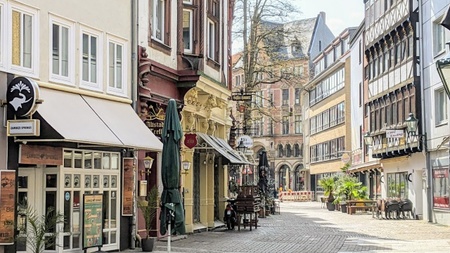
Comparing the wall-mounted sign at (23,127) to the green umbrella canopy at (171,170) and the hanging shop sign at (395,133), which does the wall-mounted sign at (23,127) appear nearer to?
the green umbrella canopy at (171,170)

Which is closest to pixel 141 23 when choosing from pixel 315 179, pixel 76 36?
pixel 76 36

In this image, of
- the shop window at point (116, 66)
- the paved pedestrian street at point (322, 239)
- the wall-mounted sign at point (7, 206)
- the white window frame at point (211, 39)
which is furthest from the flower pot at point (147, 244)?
the white window frame at point (211, 39)

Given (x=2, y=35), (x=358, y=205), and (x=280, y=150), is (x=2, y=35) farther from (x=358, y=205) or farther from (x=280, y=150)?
(x=280, y=150)

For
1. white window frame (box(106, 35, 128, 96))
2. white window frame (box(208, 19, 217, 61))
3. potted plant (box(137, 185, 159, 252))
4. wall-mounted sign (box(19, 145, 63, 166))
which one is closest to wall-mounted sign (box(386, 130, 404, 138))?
white window frame (box(208, 19, 217, 61))

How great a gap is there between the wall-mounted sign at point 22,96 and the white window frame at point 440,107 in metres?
22.5

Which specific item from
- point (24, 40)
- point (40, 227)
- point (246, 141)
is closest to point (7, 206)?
point (40, 227)

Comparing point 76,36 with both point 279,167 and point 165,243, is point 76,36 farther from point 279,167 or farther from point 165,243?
point 279,167

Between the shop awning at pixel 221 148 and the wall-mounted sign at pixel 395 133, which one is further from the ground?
the wall-mounted sign at pixel 395 133

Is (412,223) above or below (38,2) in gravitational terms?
below

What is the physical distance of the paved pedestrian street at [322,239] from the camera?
21781 mm

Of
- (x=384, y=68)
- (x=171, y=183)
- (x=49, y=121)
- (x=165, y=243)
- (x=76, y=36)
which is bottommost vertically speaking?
(x=165, y=243)

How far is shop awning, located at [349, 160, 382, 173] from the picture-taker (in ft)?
A: 160

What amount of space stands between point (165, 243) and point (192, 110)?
5782 millimetres

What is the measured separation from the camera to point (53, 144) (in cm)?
1684
